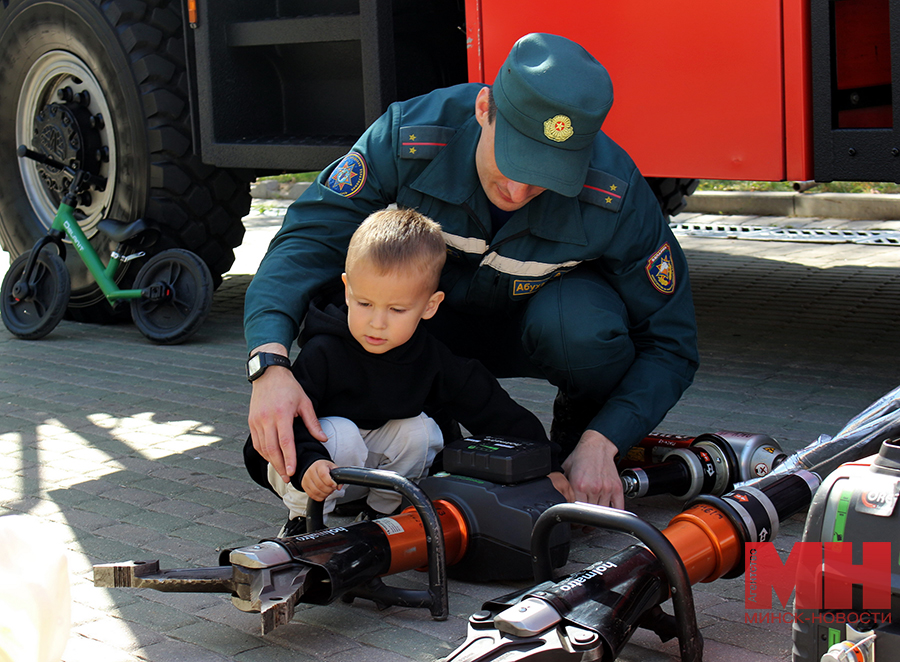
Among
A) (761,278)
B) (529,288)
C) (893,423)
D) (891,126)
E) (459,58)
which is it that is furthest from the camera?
(761,278)

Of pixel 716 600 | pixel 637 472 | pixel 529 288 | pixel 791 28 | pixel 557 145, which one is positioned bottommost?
pixel 716 600

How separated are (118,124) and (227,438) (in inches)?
84.0

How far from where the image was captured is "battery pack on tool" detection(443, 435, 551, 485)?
2146 millimetres

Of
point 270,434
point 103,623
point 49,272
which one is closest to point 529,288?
point 270,434

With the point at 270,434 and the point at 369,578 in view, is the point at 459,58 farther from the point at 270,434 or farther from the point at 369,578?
the point at 369,578

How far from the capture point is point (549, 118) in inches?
89.9

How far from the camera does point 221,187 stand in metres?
4.96

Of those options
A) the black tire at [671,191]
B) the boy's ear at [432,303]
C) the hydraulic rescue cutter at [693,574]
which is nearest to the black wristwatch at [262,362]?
the boy's ear at [432,303]

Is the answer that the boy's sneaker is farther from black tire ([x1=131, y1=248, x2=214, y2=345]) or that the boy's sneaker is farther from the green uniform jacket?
black tire ([x1=131, y1=248, x2=214, y2=345])

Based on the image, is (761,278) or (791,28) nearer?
(791,28)

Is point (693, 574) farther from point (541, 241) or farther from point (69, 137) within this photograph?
point (69, 137)

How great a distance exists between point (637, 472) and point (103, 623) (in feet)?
3.93

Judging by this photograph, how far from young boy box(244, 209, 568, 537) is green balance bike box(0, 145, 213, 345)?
2270 mm

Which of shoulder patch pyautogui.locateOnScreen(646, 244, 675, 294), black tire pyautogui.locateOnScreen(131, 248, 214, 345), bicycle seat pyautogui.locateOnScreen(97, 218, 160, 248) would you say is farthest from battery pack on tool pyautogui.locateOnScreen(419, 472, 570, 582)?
bicycle seat pyautogui.locateOnScreen(97, 218, 160, 248)
